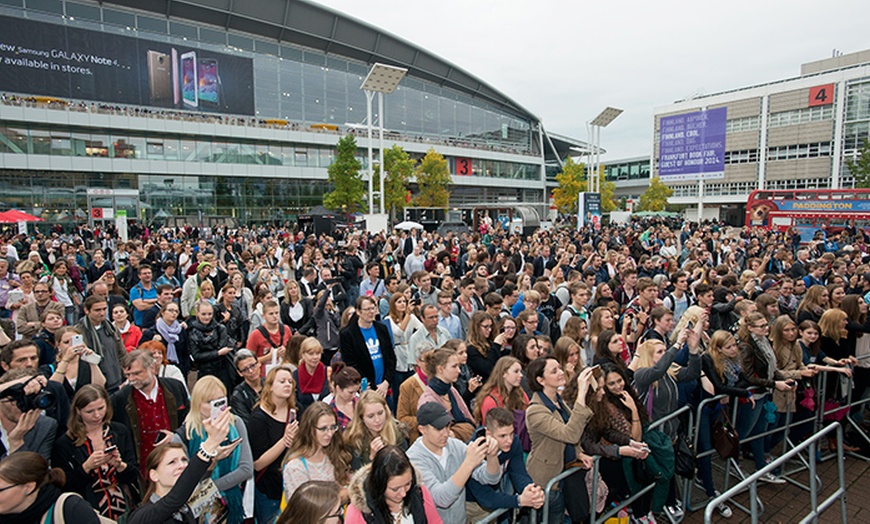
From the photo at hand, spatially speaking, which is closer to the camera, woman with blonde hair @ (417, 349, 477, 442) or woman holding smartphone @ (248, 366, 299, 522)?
woman holding smartphone @ (248, 366, 299, 522)

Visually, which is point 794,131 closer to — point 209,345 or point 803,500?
point 803,500

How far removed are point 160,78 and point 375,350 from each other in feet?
144

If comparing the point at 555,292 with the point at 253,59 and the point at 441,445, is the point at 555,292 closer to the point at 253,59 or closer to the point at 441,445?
the point at 441,445

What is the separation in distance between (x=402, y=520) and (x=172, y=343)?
437cm

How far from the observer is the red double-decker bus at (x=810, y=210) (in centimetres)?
2533

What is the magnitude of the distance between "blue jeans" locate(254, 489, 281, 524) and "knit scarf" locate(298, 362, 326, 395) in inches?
42.0

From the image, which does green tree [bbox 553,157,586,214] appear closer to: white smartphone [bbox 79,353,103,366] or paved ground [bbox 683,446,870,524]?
paved ground [bbox 683,446,870,524]

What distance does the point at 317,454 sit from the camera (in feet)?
10.4

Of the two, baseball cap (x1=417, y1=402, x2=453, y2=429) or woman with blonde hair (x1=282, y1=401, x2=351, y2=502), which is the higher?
baseball cap (x1=417, y1=402, x2=453, y2=429)

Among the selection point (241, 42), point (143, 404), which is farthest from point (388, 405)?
point (241, 42)

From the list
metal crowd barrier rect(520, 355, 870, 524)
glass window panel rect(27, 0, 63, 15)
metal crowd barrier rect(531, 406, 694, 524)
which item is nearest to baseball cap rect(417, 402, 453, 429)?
metal crowd barrier rect(520, 355, 870, 524)

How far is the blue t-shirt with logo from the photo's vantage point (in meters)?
5.46

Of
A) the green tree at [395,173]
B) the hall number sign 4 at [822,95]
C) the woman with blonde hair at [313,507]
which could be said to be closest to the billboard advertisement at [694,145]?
the green tree at [395,173]

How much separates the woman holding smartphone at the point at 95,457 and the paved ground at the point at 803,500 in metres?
4.79
